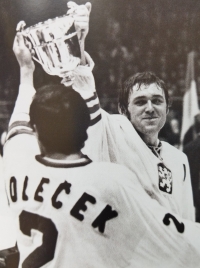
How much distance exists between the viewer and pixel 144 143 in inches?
54.4

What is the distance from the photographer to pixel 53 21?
4.48ft

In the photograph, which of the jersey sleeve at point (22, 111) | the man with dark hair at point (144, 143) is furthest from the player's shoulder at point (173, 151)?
the jersey sleeve at point (22, 111)

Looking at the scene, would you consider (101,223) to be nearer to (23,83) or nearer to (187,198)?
(187,198)

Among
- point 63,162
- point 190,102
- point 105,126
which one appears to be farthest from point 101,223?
point 190,102

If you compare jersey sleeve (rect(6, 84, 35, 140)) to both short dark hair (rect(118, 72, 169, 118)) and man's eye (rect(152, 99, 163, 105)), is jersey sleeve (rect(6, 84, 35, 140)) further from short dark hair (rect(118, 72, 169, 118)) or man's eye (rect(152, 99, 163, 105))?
man's eye (rect(152, 99, 163, 105))

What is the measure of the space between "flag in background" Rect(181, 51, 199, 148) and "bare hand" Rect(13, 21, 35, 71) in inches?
29.3

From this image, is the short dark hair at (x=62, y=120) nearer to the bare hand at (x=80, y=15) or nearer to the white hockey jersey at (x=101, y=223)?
the white hockey jersey at (x=101, y=223)

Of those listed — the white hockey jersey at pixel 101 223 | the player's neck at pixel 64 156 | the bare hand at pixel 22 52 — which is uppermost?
the bare hand at pixel 22 52

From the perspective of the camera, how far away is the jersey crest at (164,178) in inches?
53.4

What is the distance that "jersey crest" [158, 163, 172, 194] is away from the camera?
136 cm

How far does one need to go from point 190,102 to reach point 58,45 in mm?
683

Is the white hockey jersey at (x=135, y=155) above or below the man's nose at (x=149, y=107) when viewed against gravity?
below

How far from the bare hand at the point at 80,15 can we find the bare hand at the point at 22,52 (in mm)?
257

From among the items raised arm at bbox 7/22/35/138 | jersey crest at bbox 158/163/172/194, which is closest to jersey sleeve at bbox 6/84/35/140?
raised arm at bbox 7/22/35/138
